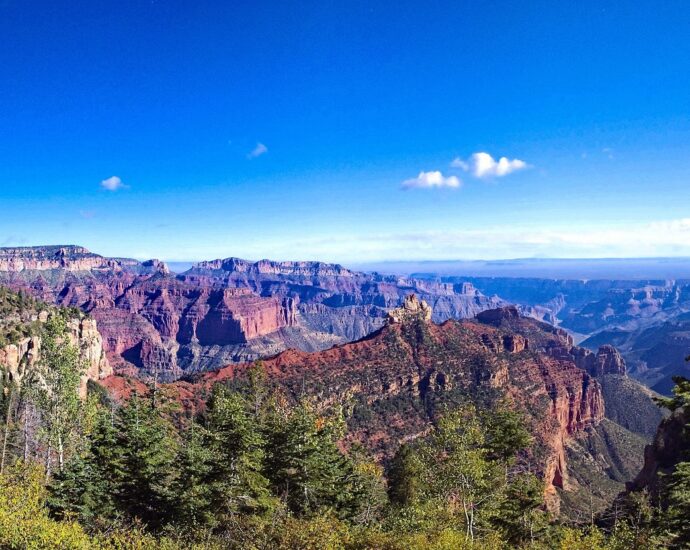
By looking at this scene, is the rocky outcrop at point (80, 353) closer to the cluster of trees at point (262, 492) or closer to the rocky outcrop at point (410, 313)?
the cluster of trees at point (262, 492)

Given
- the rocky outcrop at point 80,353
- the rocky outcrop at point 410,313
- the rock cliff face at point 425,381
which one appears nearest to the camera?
the rocky outcrop at point 80,353

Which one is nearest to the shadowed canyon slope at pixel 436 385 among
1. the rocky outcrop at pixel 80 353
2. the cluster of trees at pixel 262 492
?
the rocky outcrop at pixel 80 353


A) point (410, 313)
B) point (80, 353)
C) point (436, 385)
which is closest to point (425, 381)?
point (436, 385)

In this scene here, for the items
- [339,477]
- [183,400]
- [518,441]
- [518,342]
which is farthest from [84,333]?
Result: [518,342]

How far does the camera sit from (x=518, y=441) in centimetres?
Result: 4169

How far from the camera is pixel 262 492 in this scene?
30625 millimetres

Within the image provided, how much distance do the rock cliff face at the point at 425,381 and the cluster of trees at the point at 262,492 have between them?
5753cm

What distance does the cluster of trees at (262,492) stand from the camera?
24083 mm

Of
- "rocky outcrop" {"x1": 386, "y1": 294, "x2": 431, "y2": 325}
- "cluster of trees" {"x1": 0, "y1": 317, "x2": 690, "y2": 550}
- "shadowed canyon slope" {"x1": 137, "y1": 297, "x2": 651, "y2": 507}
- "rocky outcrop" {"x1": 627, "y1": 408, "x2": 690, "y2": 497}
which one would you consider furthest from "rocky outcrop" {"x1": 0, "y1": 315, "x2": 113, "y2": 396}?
"rocky outcrop" {"x1": 627, "y1": 408, "x2": 690, "y2": 497}

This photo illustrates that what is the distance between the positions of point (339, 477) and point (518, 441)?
53.8 feet

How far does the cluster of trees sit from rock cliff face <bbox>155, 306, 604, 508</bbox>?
5753cm

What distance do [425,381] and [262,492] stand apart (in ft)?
336

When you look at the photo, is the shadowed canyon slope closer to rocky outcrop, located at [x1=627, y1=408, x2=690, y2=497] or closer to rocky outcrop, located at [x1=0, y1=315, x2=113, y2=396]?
rocky outcrop, located at [x1=0, y1=315, x2=113, y2=396]

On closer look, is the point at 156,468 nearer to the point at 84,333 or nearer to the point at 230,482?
the point at 230,482
